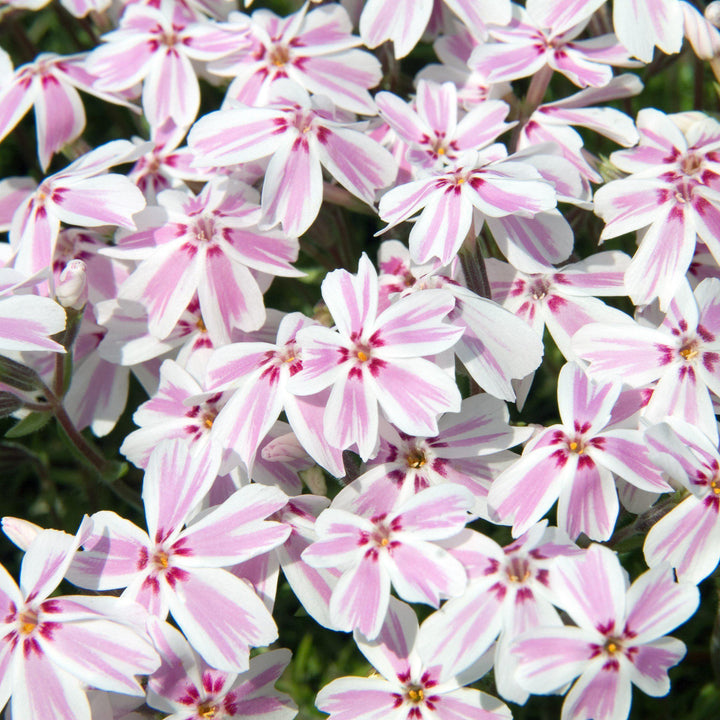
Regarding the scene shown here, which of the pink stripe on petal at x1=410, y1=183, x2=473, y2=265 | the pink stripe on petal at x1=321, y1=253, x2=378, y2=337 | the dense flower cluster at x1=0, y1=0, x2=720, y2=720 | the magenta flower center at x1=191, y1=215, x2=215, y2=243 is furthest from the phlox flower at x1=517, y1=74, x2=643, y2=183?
the magenta flower center at x1=191, y1=215, x2=215, y2=243

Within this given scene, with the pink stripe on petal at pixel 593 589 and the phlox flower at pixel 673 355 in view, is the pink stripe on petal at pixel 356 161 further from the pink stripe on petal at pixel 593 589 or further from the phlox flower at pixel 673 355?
the pink stripe on petal at pixel 593 589

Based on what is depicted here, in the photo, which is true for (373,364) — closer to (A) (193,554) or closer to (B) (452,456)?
(B) (452,456)

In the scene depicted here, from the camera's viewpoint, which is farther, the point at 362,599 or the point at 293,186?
the point at 293,186

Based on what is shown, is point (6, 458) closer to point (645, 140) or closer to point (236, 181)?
point (236, 181)

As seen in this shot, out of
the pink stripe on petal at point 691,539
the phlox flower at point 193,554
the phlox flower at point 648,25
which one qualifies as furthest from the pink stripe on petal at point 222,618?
the phlox flower at point 648,25

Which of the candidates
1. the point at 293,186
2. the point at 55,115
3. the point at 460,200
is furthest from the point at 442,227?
the point at 55,115
